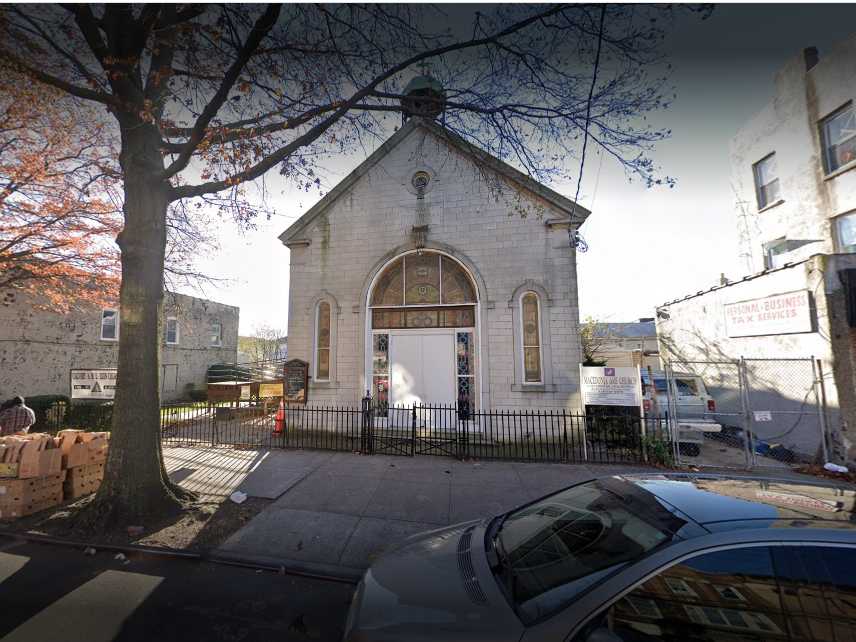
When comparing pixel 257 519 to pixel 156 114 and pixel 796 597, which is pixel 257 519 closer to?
pixel 796 597

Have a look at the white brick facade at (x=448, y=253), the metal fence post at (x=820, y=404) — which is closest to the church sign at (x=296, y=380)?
the white brick facade at (x=448, y=253)

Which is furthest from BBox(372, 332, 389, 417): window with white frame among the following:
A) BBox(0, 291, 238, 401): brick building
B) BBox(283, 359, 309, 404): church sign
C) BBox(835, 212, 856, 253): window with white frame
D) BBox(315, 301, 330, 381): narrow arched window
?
BBox(835, 212, 856, 253): window with white frame

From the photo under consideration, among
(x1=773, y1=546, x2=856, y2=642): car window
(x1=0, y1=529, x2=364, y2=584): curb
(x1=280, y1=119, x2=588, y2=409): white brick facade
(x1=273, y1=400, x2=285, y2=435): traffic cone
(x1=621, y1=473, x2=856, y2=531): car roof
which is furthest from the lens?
(x1=273, y1=400, x2=285, y2=435): traffic cone

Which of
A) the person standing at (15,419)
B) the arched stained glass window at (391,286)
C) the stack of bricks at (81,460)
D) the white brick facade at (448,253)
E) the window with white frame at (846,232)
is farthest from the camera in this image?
the arched stained glass window at (391,286)

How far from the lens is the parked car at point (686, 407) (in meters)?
8.77

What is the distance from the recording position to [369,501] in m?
5.84

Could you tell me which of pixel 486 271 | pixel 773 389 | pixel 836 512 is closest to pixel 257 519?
pixel 836 512

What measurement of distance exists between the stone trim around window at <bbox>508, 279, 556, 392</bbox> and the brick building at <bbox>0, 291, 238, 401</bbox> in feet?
39.2

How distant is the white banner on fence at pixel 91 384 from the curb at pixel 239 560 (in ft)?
16.3

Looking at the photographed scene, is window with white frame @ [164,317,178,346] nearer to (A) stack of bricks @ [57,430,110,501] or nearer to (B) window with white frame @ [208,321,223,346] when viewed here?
(B) window with white frame @ [208,321,223,346]

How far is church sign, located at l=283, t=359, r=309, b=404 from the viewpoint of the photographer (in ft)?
34.2

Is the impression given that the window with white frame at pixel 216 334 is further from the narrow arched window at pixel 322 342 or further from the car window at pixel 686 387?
the car window at pixel 686 387

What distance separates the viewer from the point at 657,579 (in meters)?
1.79

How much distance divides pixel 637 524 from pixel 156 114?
8339 mm
